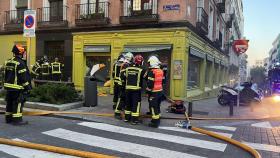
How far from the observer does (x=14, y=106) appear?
841cm

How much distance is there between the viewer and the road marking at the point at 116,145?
20.7 feet

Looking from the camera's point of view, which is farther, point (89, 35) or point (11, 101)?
point (89, 35)

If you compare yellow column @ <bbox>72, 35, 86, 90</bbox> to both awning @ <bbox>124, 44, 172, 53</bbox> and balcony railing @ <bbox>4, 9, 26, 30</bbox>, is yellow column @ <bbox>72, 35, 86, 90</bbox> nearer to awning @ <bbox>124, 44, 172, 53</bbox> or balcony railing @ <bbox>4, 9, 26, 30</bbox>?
awning @ <bbox>124, 44, 172, 53</bbox>

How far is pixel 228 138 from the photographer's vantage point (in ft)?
25.0

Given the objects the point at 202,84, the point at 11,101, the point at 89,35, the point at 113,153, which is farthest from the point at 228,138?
the point at 202,84

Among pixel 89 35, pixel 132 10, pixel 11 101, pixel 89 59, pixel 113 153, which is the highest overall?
pixel 132 10

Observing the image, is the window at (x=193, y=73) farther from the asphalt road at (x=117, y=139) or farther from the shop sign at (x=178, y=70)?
the asphalt road at (x=117, y=139)

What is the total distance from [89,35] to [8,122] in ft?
33.2

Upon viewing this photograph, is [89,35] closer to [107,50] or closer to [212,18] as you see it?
[107,50]

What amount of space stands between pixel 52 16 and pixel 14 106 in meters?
12.2

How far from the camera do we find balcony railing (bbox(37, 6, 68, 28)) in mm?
19016

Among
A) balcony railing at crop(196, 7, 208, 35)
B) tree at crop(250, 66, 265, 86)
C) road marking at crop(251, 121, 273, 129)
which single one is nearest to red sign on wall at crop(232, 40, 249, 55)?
road marking at crop(251, 121, 273, 129)

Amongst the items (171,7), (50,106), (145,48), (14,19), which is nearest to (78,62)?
(145,48)

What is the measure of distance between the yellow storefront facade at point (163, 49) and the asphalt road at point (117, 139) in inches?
262
